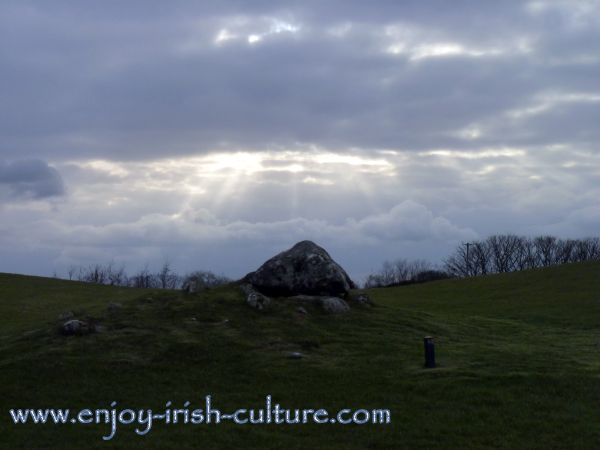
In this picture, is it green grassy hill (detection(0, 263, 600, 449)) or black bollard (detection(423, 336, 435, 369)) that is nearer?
green grassy hill (detection(0, 263, 600, 449))

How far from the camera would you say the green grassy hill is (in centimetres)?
1405

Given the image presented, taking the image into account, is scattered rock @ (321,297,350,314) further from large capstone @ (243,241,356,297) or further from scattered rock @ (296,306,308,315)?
scattered rock @ (296,306,308,315)

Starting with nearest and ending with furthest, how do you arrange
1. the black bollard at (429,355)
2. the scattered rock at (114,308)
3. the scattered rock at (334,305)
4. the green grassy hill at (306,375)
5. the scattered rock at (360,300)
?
1. the green grassy hill at (306,375)
2. the black bollard at (429,355)
3. the scattered rock at (114,308)
4. the scattered rock at (334,305)
5. the scattered rock at (360,300)

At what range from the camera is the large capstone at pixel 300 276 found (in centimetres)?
2738

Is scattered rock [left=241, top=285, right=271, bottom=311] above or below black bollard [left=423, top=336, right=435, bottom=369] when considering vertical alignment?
above

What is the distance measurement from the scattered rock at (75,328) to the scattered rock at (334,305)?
9.13 meters

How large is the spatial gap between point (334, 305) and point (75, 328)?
1005cm

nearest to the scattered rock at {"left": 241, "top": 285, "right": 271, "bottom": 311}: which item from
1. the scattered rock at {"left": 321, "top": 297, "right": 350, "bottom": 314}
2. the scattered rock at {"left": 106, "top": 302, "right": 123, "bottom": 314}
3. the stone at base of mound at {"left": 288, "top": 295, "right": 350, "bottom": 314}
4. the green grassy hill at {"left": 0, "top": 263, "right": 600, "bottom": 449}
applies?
the green grassy hill at {"left": 0, "top": 263, "right": 600, "bottom": 449}

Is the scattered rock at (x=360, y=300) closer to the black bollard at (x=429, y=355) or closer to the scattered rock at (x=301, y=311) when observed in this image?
the scattered rock at (x=301, y=311)

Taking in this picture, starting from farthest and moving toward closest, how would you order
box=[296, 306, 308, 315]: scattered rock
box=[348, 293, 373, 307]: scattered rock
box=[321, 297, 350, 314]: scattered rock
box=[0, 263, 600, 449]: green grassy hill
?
box=[348, 293, 373, 307]: scattered rock → box=[321, 297, 350, 314]: scattered rock → box=[296, 306, 308, 315]: scattered rock → box=[0, 263, 600, 449]: green grassy hill

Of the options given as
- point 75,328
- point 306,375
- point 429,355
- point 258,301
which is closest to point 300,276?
point 258,301

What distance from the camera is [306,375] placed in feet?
62.0

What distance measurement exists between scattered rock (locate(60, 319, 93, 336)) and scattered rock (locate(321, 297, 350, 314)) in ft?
30.0

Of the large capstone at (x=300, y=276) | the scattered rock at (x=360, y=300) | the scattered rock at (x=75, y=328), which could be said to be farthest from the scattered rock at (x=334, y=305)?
the scattered rock at (x=75, y=328)
